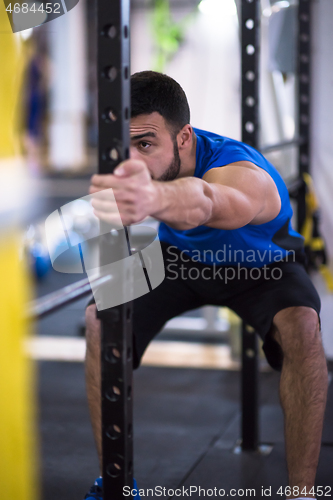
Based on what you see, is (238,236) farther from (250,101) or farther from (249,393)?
(249,393)

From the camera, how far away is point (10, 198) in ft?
1.99

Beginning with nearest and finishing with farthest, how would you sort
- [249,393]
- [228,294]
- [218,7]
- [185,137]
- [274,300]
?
[185,137]
[274,300]
[228,294]
[249,393]
[218,7]

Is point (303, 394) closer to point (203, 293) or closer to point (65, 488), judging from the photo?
point (203, 293)

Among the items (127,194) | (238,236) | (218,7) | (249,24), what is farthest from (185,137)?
(218,7)

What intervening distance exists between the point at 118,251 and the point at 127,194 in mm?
240

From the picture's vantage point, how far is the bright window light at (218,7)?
2.54 m

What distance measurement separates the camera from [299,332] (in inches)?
60.9

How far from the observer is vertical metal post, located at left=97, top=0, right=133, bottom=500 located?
1.04 meters

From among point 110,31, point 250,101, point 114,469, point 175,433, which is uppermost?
point 110,31

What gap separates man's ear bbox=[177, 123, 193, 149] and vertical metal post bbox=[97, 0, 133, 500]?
1.25ft

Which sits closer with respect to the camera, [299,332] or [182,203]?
[182,203]

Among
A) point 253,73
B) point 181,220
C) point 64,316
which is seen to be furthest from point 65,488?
point 64,316

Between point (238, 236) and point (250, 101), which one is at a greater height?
point (250, 101)

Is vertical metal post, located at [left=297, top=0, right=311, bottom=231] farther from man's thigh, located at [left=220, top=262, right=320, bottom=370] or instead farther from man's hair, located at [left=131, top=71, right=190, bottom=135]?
man's hair, located at [left=131, top=71, right=190, bottom=135]
